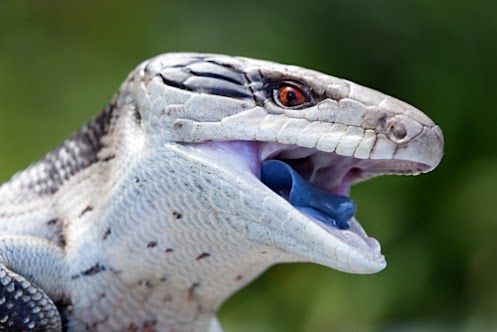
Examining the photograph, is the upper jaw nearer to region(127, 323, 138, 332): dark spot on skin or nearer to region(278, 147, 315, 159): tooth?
region(278, 147, 315, 159): tooth

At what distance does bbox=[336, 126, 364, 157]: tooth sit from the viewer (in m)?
1.57

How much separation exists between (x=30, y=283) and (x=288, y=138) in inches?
21.2

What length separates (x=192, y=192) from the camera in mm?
1678

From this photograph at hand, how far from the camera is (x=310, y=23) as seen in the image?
491cm

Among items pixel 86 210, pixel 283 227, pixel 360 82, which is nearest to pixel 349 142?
pixel 283 227

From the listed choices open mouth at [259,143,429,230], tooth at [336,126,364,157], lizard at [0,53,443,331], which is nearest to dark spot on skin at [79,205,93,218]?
lizard at [0,53,443,331]

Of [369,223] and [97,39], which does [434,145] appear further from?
[97,39]

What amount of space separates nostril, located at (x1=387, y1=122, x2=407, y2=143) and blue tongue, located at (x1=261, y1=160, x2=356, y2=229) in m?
0.16

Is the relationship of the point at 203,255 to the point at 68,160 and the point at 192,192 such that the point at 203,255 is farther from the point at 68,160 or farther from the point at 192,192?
the point at 68,160

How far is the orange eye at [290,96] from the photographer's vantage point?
1653mm

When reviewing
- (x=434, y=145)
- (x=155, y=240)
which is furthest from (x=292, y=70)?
(x=155, y=240)

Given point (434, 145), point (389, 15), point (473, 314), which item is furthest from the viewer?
point (389, 15)

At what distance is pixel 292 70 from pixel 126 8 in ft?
11.2

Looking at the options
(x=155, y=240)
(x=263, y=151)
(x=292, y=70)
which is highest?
(x=292, y=70)
